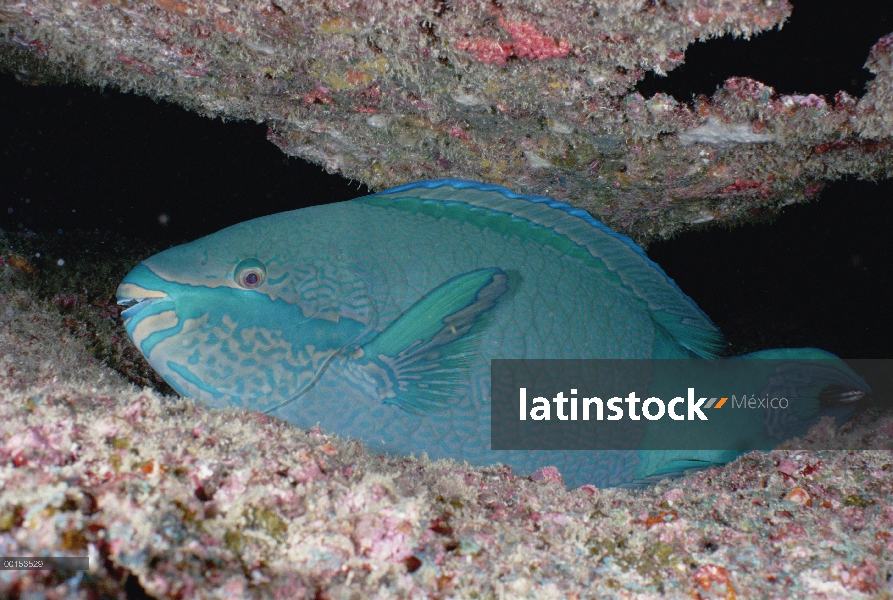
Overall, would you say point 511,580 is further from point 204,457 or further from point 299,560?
point 204,457

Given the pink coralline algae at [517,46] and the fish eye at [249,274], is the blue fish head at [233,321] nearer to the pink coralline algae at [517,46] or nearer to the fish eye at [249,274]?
the fish eye at [249,274]

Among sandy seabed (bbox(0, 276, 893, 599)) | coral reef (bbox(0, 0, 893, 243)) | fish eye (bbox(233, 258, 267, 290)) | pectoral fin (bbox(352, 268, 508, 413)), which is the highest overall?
coral reef (bbox(0, 0, 893, 243))

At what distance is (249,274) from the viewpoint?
2.49 metres

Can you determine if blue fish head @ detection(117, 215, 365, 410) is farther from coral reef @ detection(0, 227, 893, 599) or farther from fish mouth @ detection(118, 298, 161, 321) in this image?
coral reef @ detection(0, 227, 893, 599)

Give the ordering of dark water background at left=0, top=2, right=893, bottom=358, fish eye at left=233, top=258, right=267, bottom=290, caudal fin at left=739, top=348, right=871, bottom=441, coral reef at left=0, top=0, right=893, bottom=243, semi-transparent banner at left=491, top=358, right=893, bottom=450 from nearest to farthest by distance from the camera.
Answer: coral reef at left=0, top=0, right=893, bottom=243
fish eye at left=233, top=258, right=267, bottom=290
dark water background at left=0, top=2, right=893, bottom=358
semi-transparent banner at left=491, top=358, right=893, bottom=450
caudal fin at left=739, top=348, right=871, bottom=441

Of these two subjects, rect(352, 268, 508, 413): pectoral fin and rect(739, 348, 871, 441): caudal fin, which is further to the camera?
rect(739, 348, 871, 441): caudal fin

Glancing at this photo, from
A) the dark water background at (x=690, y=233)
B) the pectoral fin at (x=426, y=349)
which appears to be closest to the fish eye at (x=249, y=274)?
the pectoral fin at (x=426, y=349)

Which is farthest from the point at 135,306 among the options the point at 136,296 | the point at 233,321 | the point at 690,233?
the point at 690,233

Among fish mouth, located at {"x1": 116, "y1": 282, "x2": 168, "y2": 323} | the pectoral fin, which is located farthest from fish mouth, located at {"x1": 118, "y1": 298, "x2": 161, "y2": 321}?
the pectoral fin

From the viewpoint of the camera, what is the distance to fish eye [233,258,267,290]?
2480 mm

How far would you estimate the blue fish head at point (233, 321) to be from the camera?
7.80 ft

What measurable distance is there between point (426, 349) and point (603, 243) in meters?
1.32

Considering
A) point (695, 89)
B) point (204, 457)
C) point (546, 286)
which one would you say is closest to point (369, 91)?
point (546, 286)

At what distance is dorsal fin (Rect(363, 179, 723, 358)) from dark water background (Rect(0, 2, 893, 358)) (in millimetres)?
795
